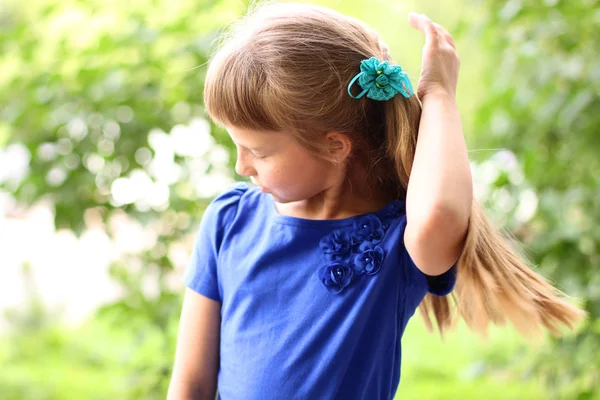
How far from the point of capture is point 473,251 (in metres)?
0.87

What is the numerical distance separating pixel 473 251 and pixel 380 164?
0.18 m

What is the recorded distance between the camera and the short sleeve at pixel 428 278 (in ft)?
3.02

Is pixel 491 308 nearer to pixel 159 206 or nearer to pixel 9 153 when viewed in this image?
pixel 159 206

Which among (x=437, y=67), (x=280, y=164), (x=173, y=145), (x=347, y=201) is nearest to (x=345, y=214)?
(x=347, y=201)

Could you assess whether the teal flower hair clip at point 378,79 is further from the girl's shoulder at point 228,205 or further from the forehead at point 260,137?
the girl's shoulder at point 228,205

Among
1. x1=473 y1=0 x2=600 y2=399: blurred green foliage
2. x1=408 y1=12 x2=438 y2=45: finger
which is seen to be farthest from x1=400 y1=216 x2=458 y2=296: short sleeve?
x1=473 y1=0 x2=600 y2=399: blurred green foliage

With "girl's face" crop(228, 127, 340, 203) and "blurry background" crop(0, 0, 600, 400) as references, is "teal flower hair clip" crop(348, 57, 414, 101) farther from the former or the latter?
"blurry background" crop(0, 0, 600, 400)

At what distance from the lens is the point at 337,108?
0.92m

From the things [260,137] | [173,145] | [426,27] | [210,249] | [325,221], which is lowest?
[173,145]

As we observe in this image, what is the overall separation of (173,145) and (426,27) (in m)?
0.90

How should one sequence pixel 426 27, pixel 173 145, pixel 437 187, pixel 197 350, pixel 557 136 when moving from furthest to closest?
pixel 557 136
pixel 173 145
pixel 197 350
pixel 426 27
pixel 437 187

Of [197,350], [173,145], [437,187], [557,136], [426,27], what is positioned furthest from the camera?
[557,136]

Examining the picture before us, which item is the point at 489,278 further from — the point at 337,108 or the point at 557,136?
the point at 557,136

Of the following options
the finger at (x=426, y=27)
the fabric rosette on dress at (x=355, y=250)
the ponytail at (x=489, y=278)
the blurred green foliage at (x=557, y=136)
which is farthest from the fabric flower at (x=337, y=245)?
the blurred green foliage at (x=557, y=136)
